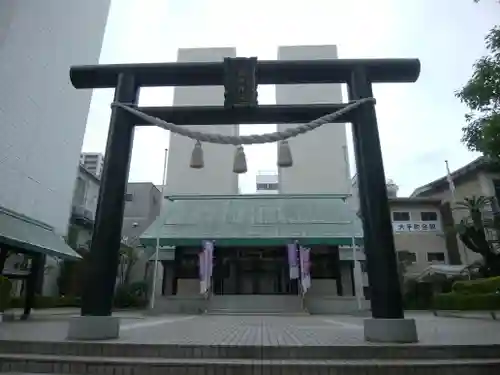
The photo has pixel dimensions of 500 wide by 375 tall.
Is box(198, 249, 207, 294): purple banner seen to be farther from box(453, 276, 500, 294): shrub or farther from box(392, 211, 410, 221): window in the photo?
box(392, 211, 410, 221): window

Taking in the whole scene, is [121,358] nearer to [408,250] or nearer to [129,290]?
[129,290]

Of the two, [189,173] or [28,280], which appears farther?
[189,173]

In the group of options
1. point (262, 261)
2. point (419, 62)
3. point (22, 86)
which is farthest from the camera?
point (262, 261)

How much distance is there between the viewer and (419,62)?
550 cm


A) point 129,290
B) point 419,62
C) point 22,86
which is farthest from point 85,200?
point 419,62

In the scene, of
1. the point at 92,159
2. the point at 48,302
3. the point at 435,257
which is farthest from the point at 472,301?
the point at 92,159

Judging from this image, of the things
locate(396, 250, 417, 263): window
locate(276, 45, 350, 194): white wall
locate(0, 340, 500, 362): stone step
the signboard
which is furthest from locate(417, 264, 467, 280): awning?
locate(0, 340, 500, 362): stone step

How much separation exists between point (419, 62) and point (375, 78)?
69 centimetres

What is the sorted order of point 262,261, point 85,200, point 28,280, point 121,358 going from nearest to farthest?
point 121,358, point 28,280, point 262,261, point 85,200

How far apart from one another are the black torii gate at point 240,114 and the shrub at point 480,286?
423 inches

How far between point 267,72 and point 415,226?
2279 centimetres

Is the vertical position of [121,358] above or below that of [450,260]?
below

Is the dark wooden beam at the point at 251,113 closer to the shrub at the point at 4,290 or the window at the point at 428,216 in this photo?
the shrub at the point at 4,290

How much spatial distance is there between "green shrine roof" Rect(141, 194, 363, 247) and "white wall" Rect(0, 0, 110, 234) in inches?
201
